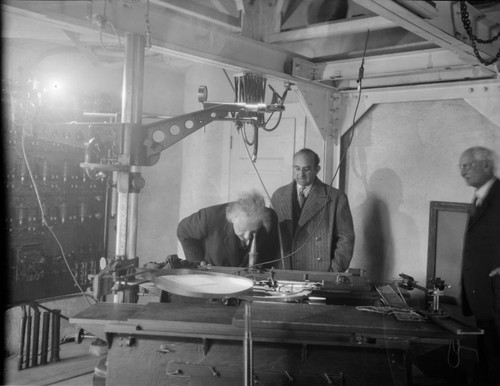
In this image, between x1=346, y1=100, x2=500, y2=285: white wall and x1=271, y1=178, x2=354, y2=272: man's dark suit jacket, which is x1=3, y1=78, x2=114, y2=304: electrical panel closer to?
x1=271, y1=178, x2=354, y2=272: man's dark suit jacket

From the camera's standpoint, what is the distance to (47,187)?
443 cm

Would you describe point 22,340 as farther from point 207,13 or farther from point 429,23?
point 429,23

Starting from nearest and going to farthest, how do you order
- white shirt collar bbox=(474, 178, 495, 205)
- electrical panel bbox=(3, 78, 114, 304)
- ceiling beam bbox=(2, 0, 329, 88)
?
ceiling beam bbox=(2, 0, 329, 88)
white shirt collar bbox=(474, 178, 495, 205)
electrical panel bbox=(3, 78, 114, 304)

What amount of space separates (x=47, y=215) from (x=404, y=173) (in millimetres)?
3344

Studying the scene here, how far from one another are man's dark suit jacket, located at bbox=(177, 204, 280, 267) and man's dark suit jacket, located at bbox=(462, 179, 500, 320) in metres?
1.48

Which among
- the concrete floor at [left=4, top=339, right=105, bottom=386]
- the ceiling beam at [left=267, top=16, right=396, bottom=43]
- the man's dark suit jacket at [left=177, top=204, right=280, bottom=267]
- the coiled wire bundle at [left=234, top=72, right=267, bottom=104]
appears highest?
the ceiling beam at [left=267, top=16, right=396, bottom=43]

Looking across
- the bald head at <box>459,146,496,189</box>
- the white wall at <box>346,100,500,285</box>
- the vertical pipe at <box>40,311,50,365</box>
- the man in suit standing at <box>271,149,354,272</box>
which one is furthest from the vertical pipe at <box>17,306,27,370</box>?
the bald head at <box>459,146,496,189</box>

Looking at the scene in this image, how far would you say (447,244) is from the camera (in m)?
4.34

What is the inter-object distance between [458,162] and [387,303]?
2420 millimetres

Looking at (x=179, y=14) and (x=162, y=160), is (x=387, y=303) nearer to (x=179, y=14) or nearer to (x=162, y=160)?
(x=179, y=14)

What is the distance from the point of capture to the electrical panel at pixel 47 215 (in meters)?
4.09

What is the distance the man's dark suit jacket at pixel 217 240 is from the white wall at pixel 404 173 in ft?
4.44

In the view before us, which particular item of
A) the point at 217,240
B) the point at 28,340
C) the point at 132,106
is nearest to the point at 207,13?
the point at 132,106

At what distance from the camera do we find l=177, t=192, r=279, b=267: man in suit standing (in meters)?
3.45
